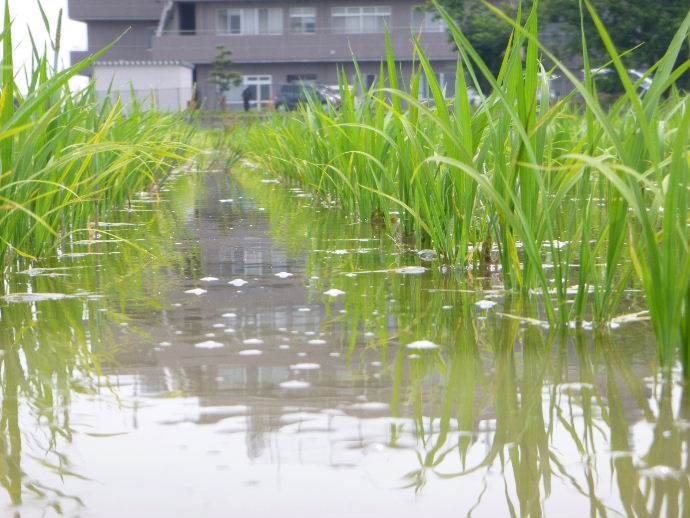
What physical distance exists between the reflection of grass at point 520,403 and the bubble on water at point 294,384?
16 cm

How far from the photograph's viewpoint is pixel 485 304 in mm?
2619

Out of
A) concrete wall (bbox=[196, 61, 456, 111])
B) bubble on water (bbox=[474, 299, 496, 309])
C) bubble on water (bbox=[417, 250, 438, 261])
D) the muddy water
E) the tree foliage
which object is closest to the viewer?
the muddy water

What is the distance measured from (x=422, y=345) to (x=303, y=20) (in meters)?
40.5

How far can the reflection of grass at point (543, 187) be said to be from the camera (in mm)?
1897

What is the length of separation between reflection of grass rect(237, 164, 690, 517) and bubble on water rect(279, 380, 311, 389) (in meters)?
0.16

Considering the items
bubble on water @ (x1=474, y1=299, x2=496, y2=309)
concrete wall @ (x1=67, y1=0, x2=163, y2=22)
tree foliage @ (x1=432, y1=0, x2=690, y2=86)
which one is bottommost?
bubble on water @ (x1=474, y1=299, x2=496, y2=309)

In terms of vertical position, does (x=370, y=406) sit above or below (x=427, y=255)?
below

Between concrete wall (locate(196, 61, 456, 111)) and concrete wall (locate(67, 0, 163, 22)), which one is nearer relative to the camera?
concrete wall (locate(196, 61, 456, 111))

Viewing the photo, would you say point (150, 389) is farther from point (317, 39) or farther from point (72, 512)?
point (317, 39)

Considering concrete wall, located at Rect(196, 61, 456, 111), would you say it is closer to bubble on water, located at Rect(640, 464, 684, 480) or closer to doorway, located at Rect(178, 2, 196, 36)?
doorway, located at Rect(178, 2, 196, 36)

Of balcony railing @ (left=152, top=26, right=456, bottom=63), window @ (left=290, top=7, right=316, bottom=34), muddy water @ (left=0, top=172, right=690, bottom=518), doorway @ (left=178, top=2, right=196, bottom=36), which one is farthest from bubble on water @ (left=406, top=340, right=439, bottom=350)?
doorway @ (left=178, top=2, right=196, bottom=36)

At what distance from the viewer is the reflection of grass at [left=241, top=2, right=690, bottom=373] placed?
6.23 feet

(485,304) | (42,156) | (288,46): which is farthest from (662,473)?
(288,46)

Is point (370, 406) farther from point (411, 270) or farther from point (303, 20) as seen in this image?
point (303, 20)
